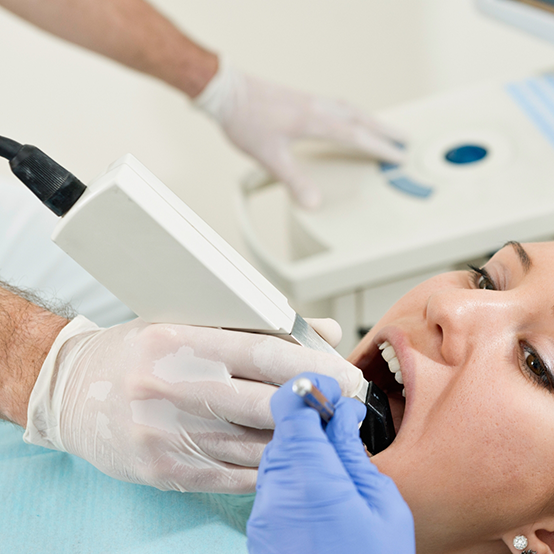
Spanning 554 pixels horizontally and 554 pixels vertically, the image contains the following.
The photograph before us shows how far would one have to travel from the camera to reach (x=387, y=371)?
1.13 m

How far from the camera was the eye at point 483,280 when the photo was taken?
100 cm

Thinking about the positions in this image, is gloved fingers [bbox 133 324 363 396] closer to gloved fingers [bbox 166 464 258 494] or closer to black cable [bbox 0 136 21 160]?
gloved fingers [bbox 166 464 258 494]

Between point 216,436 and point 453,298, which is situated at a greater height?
point 216,436

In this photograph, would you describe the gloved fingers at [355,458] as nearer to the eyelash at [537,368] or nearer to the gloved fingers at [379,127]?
the eyelash at [537,368]

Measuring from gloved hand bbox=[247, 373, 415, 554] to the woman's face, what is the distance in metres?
0.18

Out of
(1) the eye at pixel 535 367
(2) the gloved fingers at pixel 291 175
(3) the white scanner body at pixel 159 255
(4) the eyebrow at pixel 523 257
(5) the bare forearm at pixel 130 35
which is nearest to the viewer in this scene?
(3) the white scanner body at pixel 159 255

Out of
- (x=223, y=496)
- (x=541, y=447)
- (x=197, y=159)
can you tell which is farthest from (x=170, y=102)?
(x=541, y=447)

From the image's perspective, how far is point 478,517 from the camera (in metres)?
0.82

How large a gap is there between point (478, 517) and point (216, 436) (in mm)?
386

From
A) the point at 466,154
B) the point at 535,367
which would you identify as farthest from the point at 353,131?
the point at 535,367

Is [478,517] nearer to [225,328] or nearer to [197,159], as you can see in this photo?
[225,328]

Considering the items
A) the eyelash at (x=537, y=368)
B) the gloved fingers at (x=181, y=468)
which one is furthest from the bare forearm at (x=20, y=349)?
the eyelash at (x=537, y=368)

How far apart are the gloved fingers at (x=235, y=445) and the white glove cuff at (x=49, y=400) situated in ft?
0.69

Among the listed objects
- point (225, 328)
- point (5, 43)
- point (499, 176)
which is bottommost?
point (499, 176)
